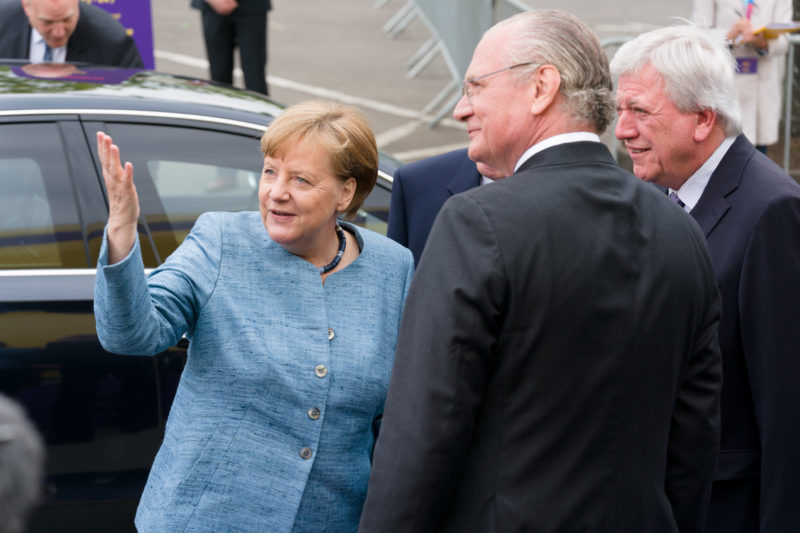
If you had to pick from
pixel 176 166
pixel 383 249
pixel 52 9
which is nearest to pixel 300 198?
pixel 383 249

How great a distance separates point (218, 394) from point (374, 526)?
554mm

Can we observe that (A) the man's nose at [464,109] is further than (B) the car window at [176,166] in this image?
No

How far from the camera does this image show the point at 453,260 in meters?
1.90

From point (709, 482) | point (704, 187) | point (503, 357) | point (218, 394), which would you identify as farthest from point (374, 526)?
point (704, 187)

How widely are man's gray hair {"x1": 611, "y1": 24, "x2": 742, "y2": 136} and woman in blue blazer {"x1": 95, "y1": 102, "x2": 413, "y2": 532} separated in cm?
75

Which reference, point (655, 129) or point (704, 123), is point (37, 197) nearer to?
point (655, 129)

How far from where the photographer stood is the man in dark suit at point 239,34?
7.59 meters

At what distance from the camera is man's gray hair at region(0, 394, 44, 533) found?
3230mm

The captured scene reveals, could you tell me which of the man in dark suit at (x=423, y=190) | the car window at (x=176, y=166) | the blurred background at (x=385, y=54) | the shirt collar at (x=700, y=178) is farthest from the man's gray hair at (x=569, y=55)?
the blurred background at (x=385, y=54)

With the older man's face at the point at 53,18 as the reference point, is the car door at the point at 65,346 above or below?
below

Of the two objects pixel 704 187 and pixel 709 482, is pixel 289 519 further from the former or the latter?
pixel 704 187

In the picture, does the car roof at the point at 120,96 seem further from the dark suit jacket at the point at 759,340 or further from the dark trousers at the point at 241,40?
the dark trousers at the point at 241,40

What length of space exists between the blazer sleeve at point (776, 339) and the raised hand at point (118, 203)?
1346 mm

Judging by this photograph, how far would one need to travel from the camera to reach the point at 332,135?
248cm
